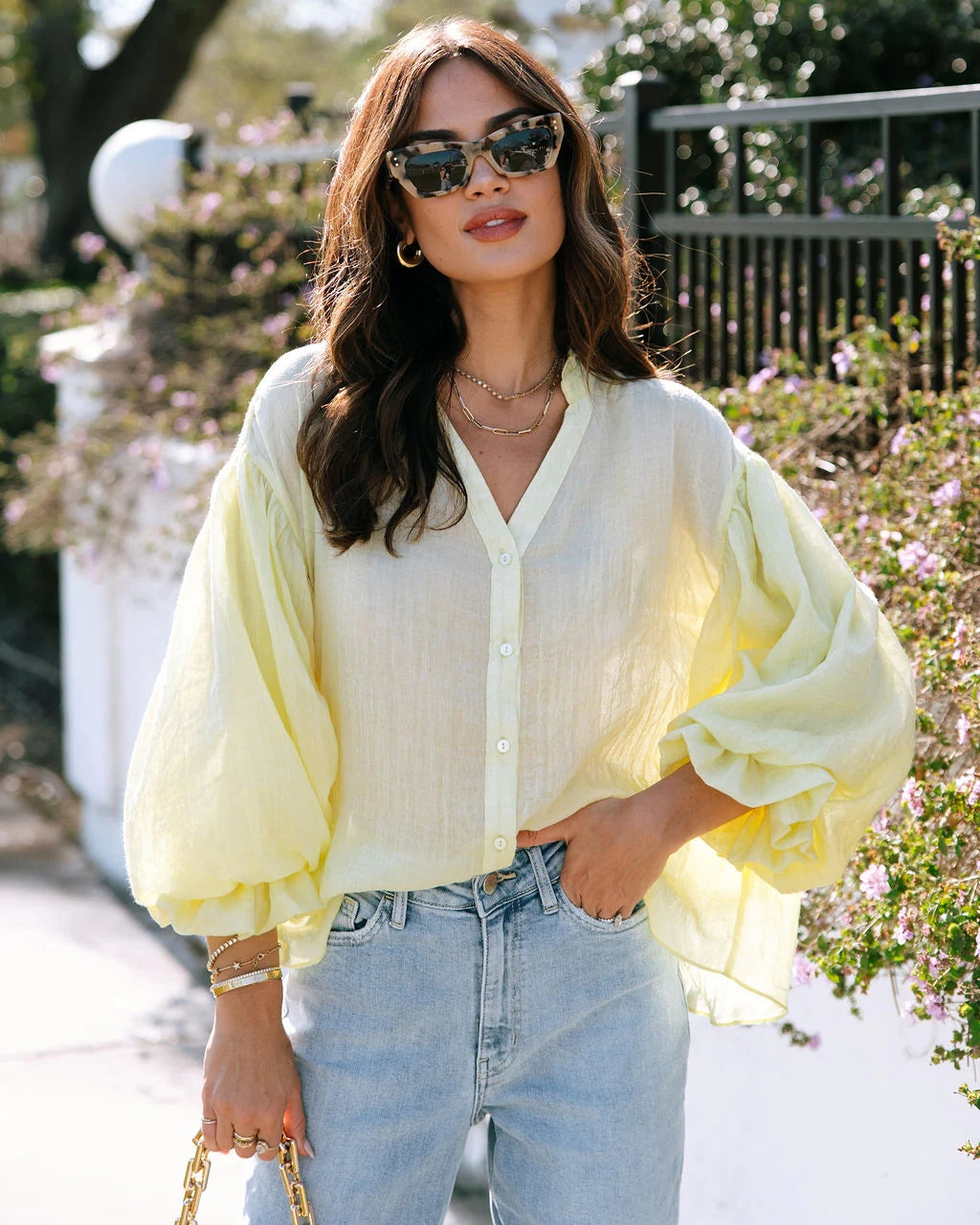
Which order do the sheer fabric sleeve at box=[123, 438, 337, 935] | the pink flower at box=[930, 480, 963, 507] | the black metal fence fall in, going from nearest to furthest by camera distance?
the sheer fabric sleeve at box=[123, 438, 337, 935]
the pink flower at box=[930, 480, 963, 507]
the black metal fence

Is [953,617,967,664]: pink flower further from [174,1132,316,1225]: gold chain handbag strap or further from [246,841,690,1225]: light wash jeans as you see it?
[174,1132,316,1225]: gold chain handbag strap

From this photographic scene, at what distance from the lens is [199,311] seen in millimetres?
6113

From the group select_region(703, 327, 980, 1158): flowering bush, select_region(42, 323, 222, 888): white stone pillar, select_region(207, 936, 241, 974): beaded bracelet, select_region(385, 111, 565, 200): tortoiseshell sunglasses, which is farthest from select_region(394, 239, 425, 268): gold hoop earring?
select_region(42, 323, 222, 888): white stone pillar

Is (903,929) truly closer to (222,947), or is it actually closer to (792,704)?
(792,704)

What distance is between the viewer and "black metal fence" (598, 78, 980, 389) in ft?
12.1

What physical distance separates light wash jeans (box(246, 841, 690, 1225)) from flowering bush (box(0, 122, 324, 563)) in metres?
3.33

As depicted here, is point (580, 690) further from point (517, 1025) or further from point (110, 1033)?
point (110, 1033)

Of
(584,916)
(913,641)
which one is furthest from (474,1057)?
(913,641)

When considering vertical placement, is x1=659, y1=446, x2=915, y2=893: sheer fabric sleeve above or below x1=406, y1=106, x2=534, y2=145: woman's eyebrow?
below

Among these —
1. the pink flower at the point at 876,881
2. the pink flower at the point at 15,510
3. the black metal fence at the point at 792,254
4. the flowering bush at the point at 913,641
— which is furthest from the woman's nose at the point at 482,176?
the pink flower at the point at 15,510

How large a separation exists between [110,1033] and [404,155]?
314 cm

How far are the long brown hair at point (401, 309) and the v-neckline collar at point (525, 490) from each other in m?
0.02

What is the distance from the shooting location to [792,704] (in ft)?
6.07

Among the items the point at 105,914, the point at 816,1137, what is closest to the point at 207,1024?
the point at 105,914
